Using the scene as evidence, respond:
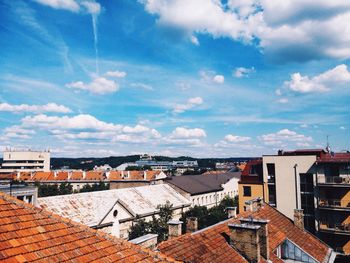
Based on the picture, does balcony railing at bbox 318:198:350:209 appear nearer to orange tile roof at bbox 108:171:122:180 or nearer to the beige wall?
the beige wall

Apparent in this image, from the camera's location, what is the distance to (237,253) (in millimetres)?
15258

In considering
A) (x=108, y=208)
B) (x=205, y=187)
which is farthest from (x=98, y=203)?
(x=205, y=187)

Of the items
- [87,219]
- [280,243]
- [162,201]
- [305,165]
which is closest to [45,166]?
[162,201]

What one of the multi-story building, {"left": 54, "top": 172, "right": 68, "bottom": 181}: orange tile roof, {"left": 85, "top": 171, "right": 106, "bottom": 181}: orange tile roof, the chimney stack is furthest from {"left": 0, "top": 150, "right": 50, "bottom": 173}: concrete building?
the chimney stack

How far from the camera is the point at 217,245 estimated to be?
15523 mm

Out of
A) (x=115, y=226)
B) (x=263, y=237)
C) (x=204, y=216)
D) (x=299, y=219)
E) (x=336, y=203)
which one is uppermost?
(x=263, y=237)

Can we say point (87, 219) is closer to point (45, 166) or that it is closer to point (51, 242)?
point (51, 242)

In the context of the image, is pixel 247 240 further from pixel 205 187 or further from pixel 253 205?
pixel 205 187

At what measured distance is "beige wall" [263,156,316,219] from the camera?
39594 mm

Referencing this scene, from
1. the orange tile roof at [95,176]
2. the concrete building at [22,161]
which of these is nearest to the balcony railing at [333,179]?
the orange tile roof at [95,176]

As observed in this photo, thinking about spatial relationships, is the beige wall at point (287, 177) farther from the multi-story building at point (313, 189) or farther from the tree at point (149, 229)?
the tree at point (149, 229)

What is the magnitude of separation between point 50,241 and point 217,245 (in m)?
10.8

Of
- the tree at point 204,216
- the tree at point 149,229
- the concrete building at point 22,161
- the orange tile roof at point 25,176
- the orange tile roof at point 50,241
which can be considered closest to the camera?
the orange tile roof at point 50,241

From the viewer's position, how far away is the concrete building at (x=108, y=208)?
36.6 meters
